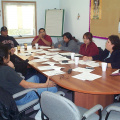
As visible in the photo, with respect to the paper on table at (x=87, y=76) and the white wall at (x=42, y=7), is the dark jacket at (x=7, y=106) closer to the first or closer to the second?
the paper on table at (x=87, y=76)

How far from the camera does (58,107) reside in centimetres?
131

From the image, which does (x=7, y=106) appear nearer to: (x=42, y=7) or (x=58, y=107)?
(x=58, y=107)

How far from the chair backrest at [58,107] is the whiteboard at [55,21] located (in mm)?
4865

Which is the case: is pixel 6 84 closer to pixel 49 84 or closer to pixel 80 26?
pixel 49 84

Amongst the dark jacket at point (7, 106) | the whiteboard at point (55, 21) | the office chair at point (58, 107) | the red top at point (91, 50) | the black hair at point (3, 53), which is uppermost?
the whiteboard at point (55, 21)

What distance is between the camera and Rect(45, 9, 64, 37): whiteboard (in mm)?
6066

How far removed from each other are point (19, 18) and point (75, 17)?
6.40 feet

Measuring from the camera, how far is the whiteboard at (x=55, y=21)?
6.07m

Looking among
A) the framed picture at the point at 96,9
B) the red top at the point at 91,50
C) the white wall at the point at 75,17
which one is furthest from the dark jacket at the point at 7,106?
the framed picture at the point at 96,9

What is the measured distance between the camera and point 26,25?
6.19m

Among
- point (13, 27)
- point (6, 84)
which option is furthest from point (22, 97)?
point (13, 27)

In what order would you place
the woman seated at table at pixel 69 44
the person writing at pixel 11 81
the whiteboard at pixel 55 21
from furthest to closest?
1. the whiteboard at pixel 55 21
2. the woman seated at table at pixel 69 44
3. the person writing at pixel 11 81

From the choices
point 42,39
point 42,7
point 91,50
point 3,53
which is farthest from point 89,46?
point 42,7

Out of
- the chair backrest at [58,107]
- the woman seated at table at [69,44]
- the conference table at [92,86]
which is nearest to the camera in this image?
the chair backrest at [58,107]
